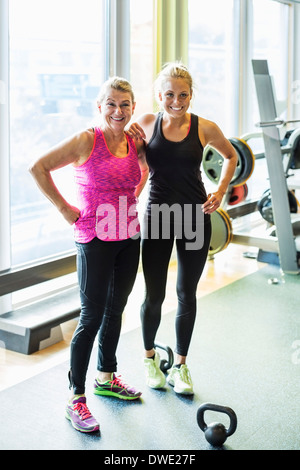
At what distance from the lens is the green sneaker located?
2.36 meters

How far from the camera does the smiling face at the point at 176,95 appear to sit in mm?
2121

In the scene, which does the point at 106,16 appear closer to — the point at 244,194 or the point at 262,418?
the point at 244,194

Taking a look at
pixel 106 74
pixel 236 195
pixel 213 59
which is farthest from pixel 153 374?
pixel 213 59

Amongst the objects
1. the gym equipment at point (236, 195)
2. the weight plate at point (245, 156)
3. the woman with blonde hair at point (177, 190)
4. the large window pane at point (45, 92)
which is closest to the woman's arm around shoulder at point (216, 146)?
the woman with blonde hair at point (177, 190)

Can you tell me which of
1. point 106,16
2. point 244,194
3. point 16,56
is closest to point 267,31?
point 244,194

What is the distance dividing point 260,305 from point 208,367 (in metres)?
0.99

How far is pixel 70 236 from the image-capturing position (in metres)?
3.94

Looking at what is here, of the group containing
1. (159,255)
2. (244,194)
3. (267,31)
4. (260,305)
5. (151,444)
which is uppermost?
(267,31)

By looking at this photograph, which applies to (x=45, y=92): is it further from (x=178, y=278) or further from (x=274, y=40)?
(x=274, y=40)

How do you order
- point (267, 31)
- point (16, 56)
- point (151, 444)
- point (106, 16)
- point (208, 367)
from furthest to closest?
1. point (267, 31)
2. point (106, 16)
3. point (16, 56)
4. point (208, 367)
5. point (151, 444)

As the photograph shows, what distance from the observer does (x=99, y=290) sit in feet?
6.66

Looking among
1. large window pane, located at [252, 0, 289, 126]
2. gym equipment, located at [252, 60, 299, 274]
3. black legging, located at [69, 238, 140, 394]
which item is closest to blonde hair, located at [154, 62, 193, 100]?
black legging, located at [69, 238, 140, 394]

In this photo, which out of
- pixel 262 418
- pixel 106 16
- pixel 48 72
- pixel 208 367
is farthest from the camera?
pixel 106 16

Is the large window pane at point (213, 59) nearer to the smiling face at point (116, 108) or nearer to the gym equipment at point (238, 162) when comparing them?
the gym equipment at point (238, 162)
